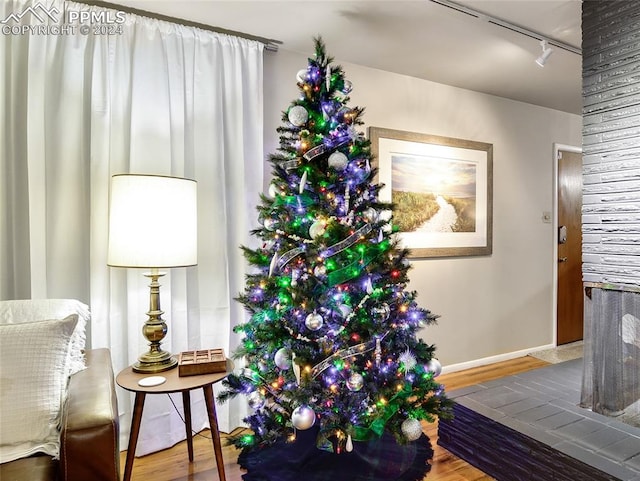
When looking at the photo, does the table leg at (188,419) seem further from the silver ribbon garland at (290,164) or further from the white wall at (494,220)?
the white wall at (494,220)

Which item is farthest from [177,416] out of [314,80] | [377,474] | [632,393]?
[632,393]

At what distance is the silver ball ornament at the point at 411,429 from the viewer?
66.5 inches

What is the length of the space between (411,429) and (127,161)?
1.97 meters

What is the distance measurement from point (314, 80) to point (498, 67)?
1.81m

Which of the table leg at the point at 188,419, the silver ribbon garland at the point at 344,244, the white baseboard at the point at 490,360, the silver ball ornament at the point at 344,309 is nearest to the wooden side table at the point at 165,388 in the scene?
the table leg at the point at 188,419

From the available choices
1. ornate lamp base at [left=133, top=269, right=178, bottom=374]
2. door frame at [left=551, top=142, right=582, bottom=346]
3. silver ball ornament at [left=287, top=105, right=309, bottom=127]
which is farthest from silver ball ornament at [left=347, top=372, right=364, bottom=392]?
door frame at [left=551, top=142, right=582, bottom=346]

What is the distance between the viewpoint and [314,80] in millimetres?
1836

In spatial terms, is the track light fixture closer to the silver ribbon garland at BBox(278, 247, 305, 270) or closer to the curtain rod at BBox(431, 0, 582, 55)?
the curtain rod at BBox(431, 0, 582, 55)

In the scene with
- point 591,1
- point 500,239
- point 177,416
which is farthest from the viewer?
point 500,239

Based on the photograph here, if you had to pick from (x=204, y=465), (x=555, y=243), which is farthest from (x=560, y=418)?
(x=555, y=243)

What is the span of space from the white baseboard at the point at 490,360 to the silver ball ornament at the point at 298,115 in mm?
2440

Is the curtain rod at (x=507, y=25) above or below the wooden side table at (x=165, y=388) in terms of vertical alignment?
above

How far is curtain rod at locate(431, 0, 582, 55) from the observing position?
2123 millimetres

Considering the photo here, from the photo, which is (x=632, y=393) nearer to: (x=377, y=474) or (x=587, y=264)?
(x=587, y=264)
